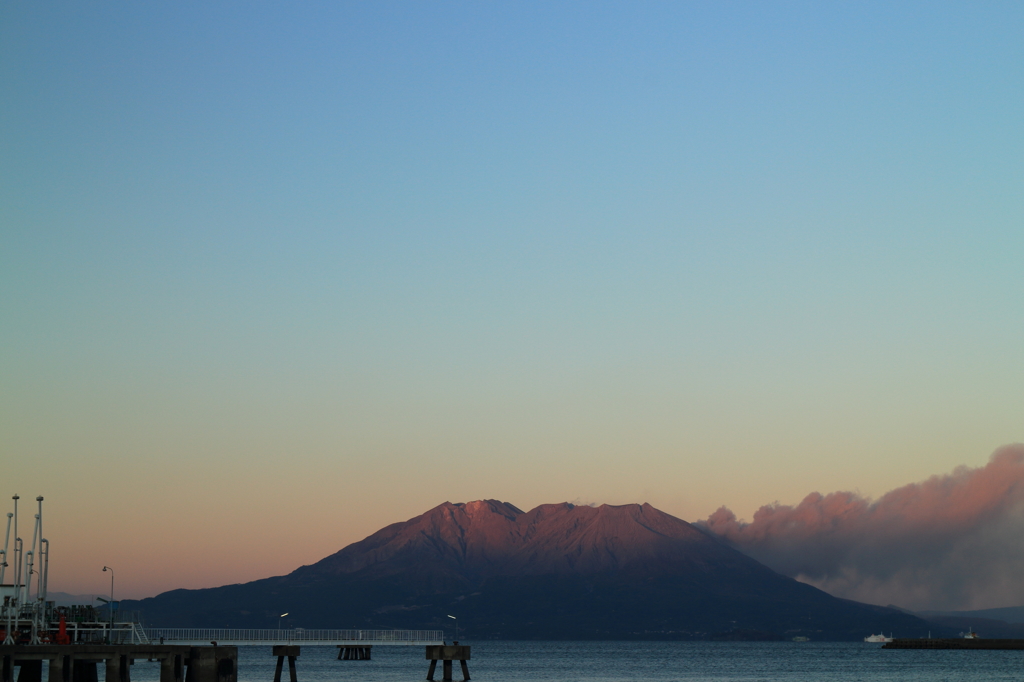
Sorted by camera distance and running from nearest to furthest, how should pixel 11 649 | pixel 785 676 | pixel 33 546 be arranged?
pixel 11 649, pixel 33 546, pixel 785 676

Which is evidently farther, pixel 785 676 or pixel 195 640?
pixel 785 676

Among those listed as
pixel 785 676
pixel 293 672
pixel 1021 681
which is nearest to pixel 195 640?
pixel 293 672

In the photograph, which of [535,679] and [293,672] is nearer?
[293,672]

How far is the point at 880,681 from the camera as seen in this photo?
144500mm

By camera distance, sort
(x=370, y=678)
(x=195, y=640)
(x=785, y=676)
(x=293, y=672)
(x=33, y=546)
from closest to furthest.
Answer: (x=33, y=546) < (x=293, y=672) < (x=195, y=640) < (x=370, y=678) < (x=785, y=676)

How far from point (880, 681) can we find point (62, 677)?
110 m

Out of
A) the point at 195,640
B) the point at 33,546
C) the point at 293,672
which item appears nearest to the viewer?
the point at 33,546

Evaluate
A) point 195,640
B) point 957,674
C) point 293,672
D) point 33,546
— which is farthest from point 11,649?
point 957,674

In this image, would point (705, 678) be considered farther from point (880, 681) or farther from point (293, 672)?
point (293, 672)

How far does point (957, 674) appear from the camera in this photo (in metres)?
164

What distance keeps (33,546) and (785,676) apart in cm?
10688

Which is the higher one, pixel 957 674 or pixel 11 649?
pixel 11 649

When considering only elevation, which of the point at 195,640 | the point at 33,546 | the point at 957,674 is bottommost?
the point at 957,674

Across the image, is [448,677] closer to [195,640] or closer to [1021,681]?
[195,640]
